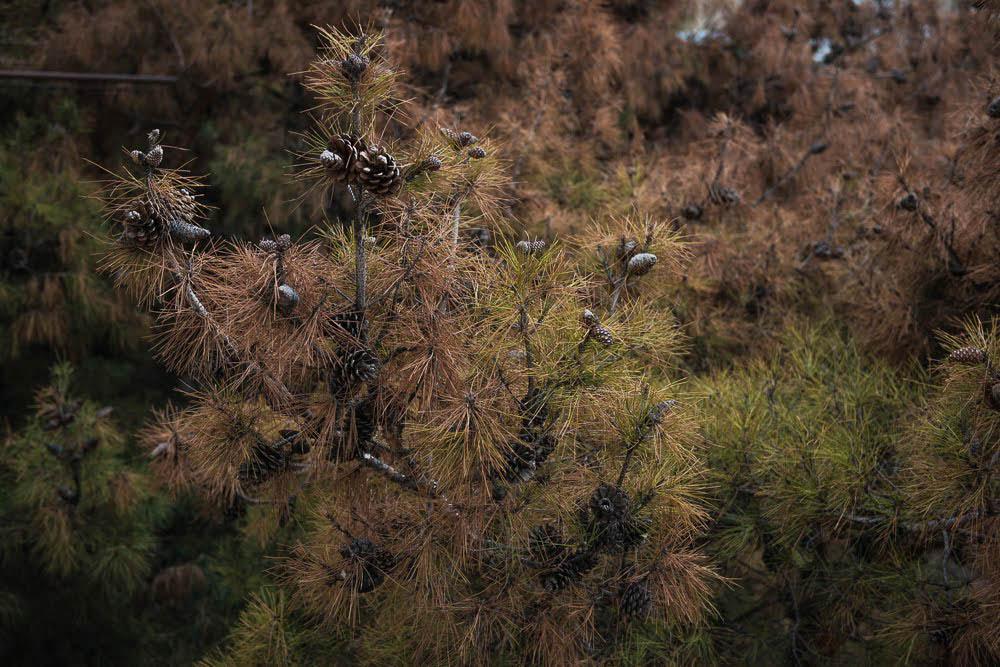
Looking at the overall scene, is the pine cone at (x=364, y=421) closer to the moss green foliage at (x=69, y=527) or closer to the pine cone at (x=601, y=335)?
the pine cone at (x=601, y=335)

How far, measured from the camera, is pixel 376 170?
3.09 feet

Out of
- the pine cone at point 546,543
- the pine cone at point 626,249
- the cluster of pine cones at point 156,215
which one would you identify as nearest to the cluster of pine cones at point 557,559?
the pine cone at point 546,543

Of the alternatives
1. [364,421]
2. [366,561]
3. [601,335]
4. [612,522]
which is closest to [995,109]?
A: [601,335]

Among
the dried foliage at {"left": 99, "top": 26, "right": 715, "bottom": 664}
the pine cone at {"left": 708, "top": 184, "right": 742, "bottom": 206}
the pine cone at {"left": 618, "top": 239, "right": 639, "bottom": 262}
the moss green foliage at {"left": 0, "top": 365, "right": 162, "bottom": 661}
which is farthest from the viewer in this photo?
the moss green foliage at {"left": 0, "top": 365, "right": 162, "bottom": 661}

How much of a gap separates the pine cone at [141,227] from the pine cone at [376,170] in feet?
1.02

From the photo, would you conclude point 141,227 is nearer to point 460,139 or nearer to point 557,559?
point 460,139

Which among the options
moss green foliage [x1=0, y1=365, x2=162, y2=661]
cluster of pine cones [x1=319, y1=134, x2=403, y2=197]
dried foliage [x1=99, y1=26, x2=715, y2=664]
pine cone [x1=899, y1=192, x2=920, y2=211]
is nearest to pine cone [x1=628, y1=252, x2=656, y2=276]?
dried foliage [x1=99, y1=26, x2=715, y2=664]

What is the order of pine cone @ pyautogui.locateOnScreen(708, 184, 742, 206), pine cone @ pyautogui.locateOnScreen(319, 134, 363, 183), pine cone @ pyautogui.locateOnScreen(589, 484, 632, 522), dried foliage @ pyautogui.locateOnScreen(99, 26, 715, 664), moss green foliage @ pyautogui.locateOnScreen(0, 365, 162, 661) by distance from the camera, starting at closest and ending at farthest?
pine cone @ pyautogui.locateOnScreen(319, 134, 363, 183), dried foliage @ pyautogui.locateOnScreen(99, 26, 715, 664), pine cone @ pyautogui.locateOnScreen(589, 484, 632, 522), pine cone @ pyautogui.locateOnScreen(708, 184, 742, 206), moss green foliage @ pyautogui.locateOnScreen(0, 365, 162, 661)

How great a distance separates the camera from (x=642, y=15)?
3.57 metres

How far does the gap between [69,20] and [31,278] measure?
1103 millimetres

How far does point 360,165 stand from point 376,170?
0.02m

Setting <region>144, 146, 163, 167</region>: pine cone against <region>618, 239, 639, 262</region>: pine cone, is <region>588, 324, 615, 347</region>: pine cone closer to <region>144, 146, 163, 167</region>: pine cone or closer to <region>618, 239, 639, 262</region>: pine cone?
<region>618, 239, 639, 262</region>: pine cone

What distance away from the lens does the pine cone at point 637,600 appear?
Result: 1150 mm

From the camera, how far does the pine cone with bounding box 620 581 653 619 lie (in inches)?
45.3
